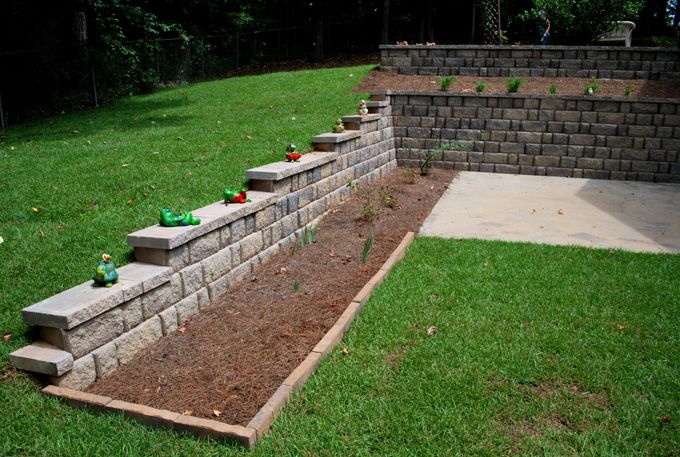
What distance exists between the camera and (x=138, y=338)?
4.10 m

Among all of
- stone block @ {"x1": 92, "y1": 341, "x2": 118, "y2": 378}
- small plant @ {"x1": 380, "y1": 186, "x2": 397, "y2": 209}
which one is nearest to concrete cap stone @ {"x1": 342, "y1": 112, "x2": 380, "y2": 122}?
small plant @ {"x1": 380, "y1": 186, "x2": 397, "y2": 209}

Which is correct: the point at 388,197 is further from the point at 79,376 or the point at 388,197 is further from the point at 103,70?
the point at 103,70

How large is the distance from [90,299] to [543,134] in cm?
874

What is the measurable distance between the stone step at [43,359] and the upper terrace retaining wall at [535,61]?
1142cm

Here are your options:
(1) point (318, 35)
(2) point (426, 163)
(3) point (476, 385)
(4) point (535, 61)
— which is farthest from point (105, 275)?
(1) point (318, 35)

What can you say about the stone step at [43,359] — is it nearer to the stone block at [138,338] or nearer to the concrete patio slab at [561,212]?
the stone block at [138,338]

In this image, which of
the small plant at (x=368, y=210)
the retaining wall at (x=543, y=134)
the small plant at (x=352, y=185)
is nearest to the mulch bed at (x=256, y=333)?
the small plant at (x=368, y=210)

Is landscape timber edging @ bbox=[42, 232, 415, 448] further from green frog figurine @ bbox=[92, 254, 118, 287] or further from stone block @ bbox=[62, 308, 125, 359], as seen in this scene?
green frog figurine @ bbox=[92, 254, 118, 287]

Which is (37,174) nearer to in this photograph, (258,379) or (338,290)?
(338,290)

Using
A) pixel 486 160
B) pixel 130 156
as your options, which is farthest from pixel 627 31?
pixel 130 156

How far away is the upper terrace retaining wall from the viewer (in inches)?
484

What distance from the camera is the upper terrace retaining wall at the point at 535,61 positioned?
12.3 metres

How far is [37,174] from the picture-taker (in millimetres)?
7523

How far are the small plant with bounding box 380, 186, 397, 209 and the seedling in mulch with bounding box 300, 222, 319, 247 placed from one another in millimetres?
1470
